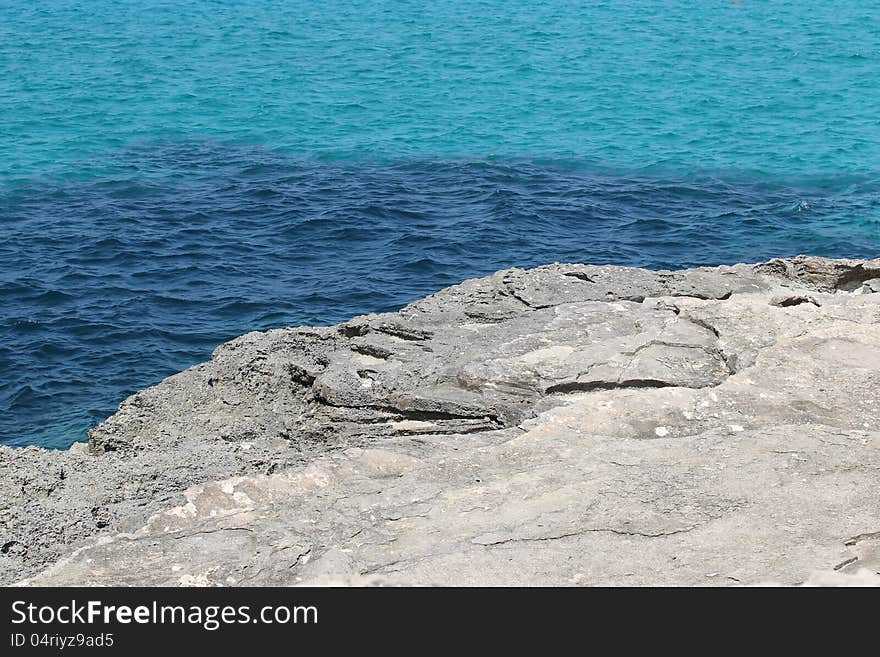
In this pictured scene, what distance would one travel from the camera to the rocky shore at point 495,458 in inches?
185

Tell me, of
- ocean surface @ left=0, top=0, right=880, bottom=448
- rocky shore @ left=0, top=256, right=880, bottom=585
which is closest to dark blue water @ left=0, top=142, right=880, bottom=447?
ocean surface @ left=0, top=0, right=880, bottom=448

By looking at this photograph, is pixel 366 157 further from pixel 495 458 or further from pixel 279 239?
pixel 495 458

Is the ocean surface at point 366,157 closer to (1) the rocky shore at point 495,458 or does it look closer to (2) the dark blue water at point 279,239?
(2) the dark blue water at point 279,239

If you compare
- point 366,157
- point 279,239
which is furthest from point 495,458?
point 366,157

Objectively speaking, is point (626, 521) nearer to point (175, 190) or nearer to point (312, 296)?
point (312, 296)

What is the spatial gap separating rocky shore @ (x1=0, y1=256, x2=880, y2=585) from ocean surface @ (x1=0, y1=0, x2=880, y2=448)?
175 inches

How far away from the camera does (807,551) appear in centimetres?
462

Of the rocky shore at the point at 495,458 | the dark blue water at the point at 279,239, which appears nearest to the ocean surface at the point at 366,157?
the dark blue water at the point at 279,239

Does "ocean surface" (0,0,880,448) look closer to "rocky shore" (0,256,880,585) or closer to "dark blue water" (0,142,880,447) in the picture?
"dark blue water" (0,142,880,447)

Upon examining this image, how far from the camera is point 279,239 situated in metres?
15.5

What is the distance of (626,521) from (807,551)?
78cm

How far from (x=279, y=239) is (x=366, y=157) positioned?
4.83 m

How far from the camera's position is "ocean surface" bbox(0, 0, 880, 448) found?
13453 mm
